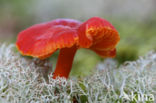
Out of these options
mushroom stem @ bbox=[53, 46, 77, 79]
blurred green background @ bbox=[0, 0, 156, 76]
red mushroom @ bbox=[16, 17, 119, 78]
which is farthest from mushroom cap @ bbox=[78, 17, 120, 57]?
blurred green background @ bbox=[0, 0, 156, 76]

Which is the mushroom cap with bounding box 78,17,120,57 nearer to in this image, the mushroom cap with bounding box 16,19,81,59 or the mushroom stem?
the mushroom cap with bounding box 16,19,81,59

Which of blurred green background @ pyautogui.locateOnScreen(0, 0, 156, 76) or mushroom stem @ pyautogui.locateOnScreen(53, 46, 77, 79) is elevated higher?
blurred green background @ pyautogui.locateOnScreen(0, 0, 156, 76)

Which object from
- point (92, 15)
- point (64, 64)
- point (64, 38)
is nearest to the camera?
point (64, 38)

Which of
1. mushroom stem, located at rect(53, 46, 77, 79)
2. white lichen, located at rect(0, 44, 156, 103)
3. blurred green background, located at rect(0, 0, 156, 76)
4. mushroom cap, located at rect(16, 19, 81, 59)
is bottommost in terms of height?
white lichen, located at rect(0, 44, 156, 103)

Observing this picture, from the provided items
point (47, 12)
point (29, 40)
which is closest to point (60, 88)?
point (29, 40)

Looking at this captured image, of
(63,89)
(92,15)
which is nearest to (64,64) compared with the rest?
(63,89)

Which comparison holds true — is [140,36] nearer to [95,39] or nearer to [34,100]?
[95,39]

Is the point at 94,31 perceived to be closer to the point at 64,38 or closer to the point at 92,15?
the point at 64,38
